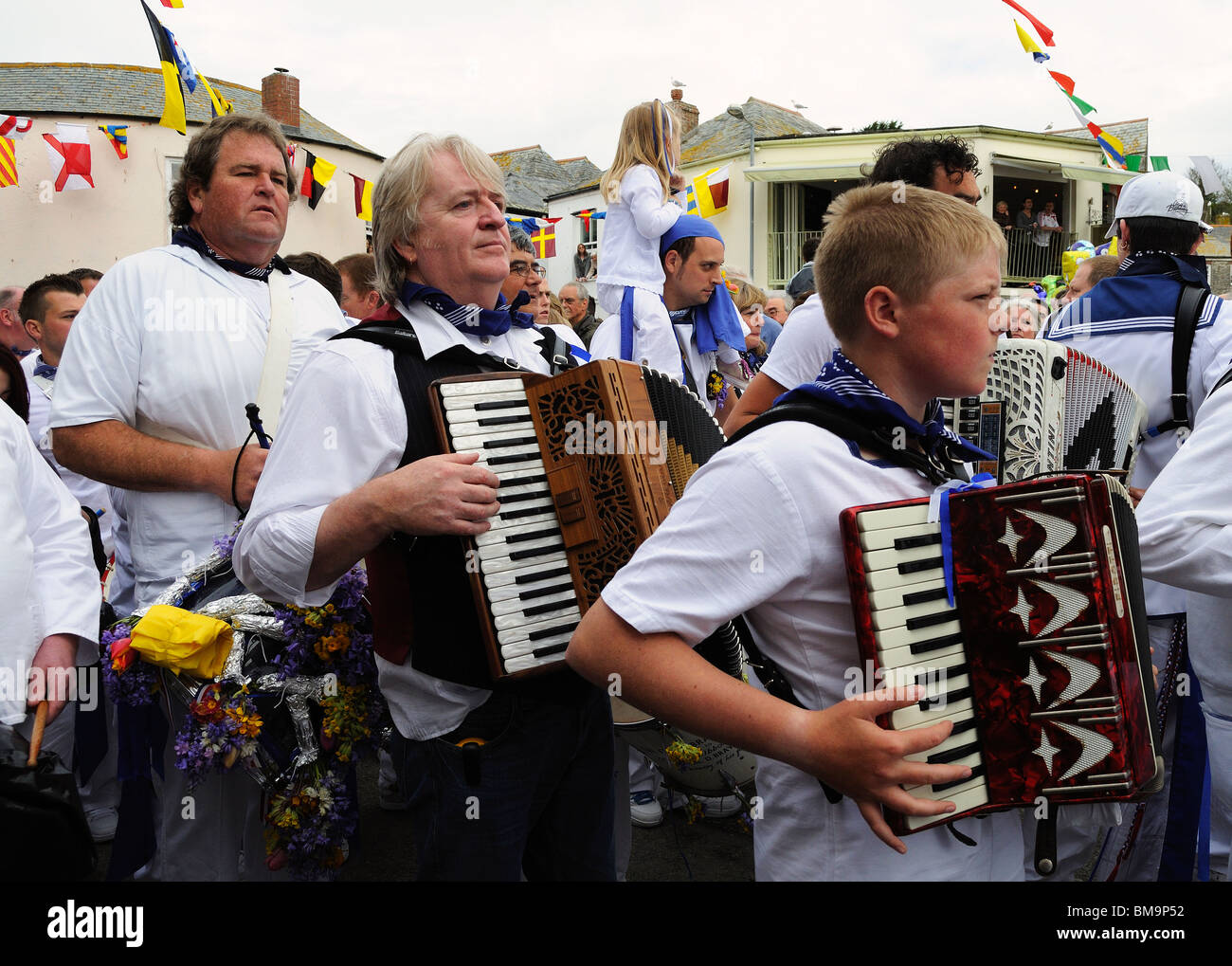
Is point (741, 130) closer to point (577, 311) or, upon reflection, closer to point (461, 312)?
point (577, 311)

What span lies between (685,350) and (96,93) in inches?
970

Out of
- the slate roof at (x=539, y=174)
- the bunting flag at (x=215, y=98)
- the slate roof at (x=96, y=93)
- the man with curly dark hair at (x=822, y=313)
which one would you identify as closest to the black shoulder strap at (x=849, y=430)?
the man with curly dark hair at (x=822, y=313)

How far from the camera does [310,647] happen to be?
272cm

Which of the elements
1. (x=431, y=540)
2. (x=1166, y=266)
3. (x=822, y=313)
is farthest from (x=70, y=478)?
(x=1166, y=266)

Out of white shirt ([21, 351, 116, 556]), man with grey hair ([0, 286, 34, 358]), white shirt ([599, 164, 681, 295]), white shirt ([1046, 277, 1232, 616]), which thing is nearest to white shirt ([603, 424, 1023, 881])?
white shirt ([1046, 277, 1232, 616])

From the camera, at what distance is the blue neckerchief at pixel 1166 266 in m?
3.35

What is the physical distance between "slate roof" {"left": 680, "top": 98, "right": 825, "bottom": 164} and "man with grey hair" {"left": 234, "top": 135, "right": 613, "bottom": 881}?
23.8 m

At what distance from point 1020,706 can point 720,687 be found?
475 mm

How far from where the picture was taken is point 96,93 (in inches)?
934

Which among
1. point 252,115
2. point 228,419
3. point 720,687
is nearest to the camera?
point 720,687

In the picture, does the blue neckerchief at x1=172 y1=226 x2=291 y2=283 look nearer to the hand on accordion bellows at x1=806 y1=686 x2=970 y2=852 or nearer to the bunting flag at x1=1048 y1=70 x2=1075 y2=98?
the hand on accordion bellows at x1=806 y1=686 x2=970 y2=852

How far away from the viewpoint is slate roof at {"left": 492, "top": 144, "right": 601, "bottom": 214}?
31156 millimetres
